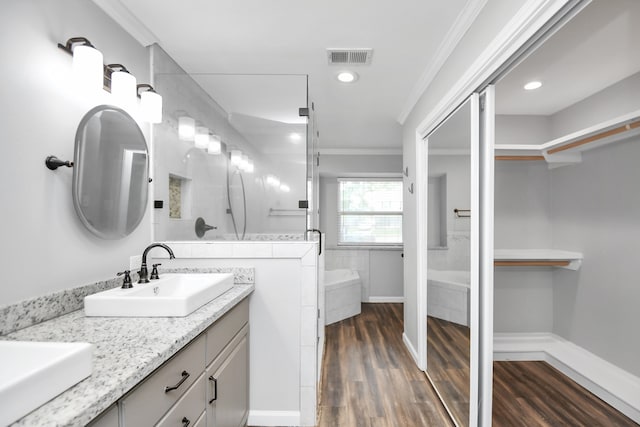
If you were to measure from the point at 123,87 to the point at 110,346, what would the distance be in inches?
49.3

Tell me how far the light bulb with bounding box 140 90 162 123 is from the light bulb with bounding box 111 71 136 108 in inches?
4.6

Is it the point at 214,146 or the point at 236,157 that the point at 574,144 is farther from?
the point at 214,146

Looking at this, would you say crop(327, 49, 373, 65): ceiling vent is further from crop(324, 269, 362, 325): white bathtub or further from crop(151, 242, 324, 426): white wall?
crop(324, 269, 362, 325): white bathtub

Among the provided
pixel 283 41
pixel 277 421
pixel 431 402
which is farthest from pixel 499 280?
pixel 283 41

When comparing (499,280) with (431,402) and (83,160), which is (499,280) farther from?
(83,160)

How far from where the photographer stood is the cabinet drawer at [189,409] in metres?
1.04

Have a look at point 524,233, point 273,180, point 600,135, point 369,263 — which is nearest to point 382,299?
point 369,263

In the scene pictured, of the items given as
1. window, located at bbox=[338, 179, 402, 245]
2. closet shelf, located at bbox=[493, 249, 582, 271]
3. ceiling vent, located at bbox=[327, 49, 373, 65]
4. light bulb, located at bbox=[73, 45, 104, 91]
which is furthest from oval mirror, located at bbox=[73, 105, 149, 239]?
window, located at bbox=[338, 179, 402, 245]

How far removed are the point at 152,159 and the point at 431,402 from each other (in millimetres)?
2571

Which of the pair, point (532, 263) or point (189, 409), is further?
point (532, 263)

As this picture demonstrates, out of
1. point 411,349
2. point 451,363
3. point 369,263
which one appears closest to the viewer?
point 451,363

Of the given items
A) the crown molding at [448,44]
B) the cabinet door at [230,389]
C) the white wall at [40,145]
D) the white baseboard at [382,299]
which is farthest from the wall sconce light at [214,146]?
the white baseboard at [382,299]

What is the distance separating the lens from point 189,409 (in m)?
1.17

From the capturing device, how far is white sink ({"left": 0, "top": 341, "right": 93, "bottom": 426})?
0.60 m
